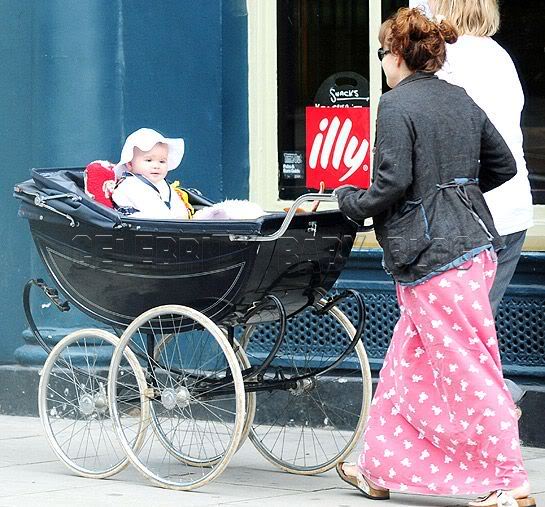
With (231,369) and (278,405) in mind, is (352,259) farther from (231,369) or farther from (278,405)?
(231,369)

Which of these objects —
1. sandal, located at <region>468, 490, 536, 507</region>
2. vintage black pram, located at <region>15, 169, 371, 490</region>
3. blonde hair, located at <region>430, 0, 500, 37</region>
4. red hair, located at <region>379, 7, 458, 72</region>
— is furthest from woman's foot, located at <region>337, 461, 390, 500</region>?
blonde hair, located at <region>430, 0, 500, 37</region>

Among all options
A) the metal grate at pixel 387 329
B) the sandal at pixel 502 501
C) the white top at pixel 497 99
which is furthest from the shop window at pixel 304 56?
the sandal at pixel 502 501

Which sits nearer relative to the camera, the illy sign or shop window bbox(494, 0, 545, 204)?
shop window bbox(494, 0, 545, 204)

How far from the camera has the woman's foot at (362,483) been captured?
5.82m

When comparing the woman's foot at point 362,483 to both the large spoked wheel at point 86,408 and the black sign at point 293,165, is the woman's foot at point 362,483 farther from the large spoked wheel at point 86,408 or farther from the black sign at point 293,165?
the black sign at point 293,165

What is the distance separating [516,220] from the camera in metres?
5.98

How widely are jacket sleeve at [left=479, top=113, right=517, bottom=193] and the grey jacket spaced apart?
78 mm

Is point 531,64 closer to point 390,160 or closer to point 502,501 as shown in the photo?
point 390,160

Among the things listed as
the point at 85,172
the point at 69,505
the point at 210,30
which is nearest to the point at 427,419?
the point at 69,505

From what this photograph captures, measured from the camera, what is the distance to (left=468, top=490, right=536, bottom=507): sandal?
5.44m

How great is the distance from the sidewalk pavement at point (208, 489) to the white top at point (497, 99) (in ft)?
3.80

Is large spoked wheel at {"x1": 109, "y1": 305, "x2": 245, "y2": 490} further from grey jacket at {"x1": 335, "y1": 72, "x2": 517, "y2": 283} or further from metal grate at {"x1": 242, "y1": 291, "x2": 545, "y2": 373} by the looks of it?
grey jacket at {"x1": 335, "y1": 72, "x2": 517, "y2": 283}

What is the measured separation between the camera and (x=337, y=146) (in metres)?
7.71

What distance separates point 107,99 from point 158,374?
158 cm
